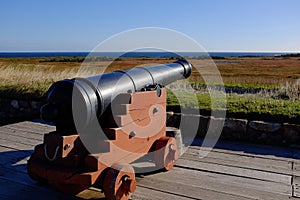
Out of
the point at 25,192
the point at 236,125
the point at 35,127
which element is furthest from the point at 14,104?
the point at 236,125

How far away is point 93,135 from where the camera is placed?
2533 millimetres

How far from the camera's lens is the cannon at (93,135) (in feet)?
7.70

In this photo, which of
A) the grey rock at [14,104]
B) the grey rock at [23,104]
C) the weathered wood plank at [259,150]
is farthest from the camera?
the grey rock at [14,104]

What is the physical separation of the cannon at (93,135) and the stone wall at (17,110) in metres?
3.85

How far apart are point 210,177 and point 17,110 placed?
494 centimetres

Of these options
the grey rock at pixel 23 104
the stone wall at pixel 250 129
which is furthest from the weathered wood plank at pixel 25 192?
the grey rock at pixel 23 104

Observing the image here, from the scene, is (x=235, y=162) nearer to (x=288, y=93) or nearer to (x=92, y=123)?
(x=92, y=123)

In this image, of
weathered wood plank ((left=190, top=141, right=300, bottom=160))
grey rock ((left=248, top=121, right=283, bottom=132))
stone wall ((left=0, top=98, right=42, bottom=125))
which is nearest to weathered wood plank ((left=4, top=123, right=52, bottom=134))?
stone wall ((left=0, top=98, right=42, bottom=125))

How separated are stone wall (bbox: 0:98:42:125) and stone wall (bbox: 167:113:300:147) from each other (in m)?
3.24

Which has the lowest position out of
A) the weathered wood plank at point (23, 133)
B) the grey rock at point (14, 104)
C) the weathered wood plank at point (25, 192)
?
the weathered wood plank at point (25, 192)

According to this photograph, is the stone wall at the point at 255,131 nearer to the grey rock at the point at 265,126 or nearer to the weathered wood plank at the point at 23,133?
the grey rock at the point at 265,126

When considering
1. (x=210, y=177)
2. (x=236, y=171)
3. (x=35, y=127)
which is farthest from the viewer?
(x=35, y=127)

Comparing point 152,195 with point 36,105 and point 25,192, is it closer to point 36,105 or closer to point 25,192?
point 25,192

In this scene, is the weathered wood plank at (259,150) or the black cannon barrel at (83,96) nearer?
the black cannon barrel at (83,96)
